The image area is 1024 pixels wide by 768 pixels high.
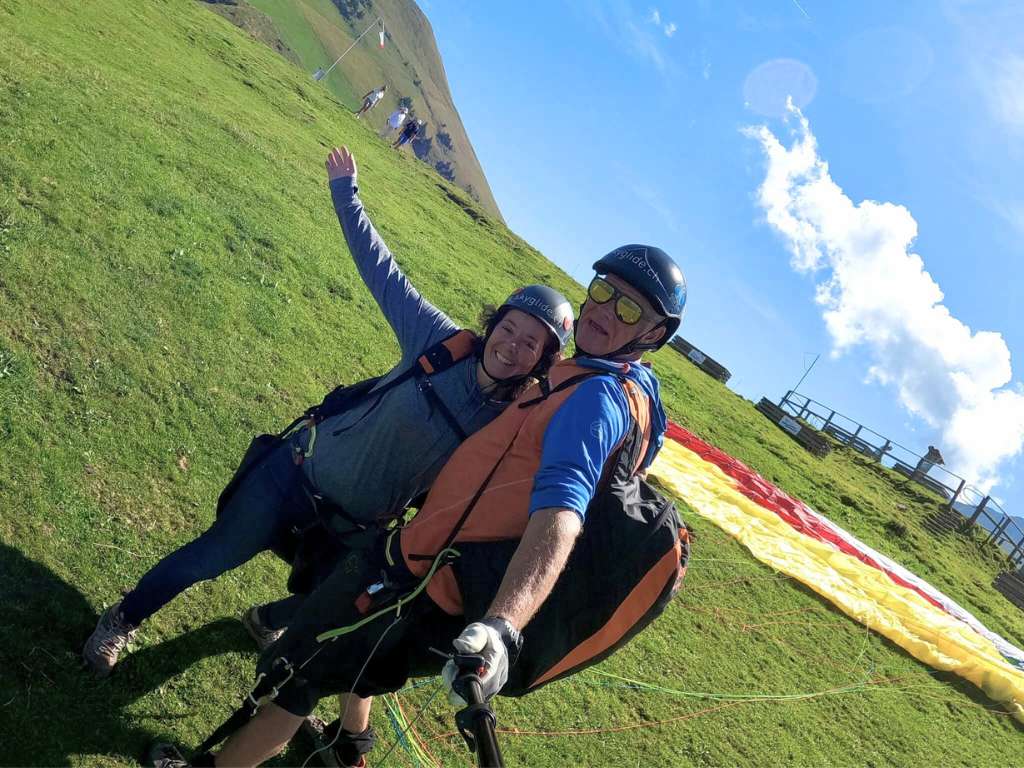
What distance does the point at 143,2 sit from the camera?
2462 centimetres

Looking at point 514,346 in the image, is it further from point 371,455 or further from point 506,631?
point 506,631

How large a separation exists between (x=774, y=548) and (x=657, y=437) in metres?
11.2

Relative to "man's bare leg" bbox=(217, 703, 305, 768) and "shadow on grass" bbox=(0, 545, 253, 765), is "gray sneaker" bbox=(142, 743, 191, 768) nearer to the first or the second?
"shadow on grass" bbox=(0, 545, 253, 765)

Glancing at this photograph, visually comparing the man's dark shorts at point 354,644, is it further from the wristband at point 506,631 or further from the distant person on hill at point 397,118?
the distant person on hill at point 397,118

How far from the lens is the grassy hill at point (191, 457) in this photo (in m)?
4.45

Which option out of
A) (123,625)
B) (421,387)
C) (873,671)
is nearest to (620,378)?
(421,387)

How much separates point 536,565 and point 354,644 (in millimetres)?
1160

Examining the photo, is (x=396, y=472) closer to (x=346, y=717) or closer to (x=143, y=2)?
(x=346, y=717)

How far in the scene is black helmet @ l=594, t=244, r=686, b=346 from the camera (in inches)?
150

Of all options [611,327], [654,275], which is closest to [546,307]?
[611,327]

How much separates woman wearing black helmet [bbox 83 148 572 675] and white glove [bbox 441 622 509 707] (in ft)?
5.44

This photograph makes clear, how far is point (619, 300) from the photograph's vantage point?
3.78 meters

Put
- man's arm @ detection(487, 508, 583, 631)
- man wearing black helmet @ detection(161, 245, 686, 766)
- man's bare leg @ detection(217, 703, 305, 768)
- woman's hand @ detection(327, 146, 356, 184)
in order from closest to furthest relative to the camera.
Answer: man's arm @ detection(487, 508, 583, 631)
man wearing black helmet @ detection(161, 245, 686, 766)
man's bare leg @ detection(217, 703, 305, 768)
woman's hand @ detection(327, 146, 356, 184)

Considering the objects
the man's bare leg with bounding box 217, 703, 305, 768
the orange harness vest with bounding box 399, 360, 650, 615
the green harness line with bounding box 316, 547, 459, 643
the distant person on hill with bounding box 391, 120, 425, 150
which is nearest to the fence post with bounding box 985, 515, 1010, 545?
the distant person on hill with bounding box 391, 120, 425, 150
